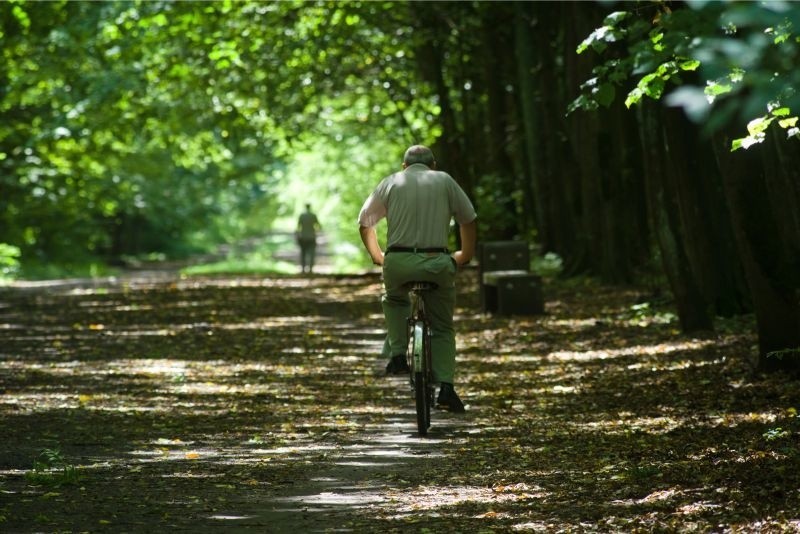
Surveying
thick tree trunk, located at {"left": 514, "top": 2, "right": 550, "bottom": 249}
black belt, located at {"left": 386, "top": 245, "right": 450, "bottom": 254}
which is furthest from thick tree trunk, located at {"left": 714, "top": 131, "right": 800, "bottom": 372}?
thick tree trunk, located at {"left": 514, "top": 2, "right": 550, "bottom": 249}

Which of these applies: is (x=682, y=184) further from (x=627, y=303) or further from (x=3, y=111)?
(x=3, y=111)

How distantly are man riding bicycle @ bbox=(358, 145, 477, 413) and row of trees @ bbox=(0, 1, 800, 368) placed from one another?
3.64 ft

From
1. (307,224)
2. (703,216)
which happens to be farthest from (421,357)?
(307,224)

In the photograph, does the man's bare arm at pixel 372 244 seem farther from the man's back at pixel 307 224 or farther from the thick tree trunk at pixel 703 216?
the man's back at pixel 307 224

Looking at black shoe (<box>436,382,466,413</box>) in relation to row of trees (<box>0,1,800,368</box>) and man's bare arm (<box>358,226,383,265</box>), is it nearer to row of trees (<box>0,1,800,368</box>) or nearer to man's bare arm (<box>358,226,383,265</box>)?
man's bare arm (<box>358,226,383,265</box>)

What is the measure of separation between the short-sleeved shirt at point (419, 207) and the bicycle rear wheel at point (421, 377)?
2.02ft

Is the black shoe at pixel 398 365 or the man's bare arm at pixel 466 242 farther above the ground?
the man's bare arm at pixel 466 242

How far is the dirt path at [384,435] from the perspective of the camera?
21.2ft

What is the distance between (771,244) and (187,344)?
28.6 feet

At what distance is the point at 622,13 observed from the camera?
25.9 ft

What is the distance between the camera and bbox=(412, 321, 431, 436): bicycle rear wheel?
9.02m

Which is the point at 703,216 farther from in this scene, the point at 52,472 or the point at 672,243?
the point at 52,472

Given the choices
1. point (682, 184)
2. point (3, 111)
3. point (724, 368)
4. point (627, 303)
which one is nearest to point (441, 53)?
point (3, 111)

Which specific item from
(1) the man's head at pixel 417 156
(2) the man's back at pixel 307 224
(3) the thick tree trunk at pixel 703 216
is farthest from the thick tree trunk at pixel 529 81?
(1) the man's head at pixel 417 156
